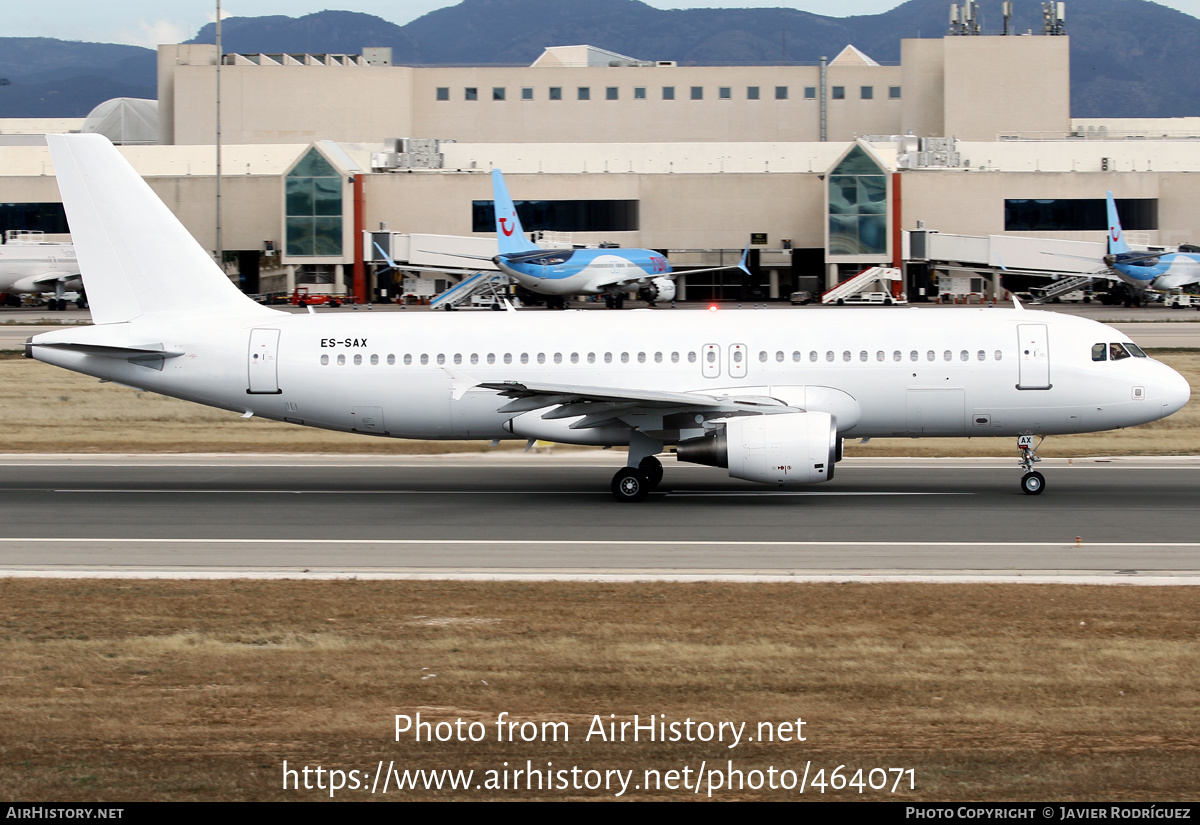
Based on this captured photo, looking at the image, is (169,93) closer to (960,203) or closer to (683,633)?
(960,203)

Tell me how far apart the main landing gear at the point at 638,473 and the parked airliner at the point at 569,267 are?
53.0m

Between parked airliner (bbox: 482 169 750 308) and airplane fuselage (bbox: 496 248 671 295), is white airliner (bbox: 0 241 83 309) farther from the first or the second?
airplane fuselage (bbox: 496 248 671 295)

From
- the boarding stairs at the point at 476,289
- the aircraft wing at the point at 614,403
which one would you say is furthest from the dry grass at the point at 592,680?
the boarding stairs at the point at 476,289

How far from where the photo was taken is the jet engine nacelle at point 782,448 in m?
23.4

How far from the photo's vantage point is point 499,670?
13.6 metres

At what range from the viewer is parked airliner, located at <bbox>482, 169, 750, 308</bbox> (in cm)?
7769

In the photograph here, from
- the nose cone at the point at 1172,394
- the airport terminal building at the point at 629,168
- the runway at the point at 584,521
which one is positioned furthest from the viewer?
the airport terminal building at the point at 629,168

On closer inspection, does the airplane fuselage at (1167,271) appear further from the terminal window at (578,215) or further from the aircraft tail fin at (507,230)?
the aircraft tail fin at (507,230)

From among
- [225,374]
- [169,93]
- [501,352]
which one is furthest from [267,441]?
[169,93]

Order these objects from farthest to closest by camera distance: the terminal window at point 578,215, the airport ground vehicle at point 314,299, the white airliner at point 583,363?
1. the terminal window at point 578,215
2. the airport ground vehicle at point 314,299
3. the white airliner at point 583,363

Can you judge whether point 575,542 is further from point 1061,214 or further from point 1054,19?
point 1054,19

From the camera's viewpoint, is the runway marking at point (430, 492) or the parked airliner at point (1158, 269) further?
the parked airliner at point (1158, 269)

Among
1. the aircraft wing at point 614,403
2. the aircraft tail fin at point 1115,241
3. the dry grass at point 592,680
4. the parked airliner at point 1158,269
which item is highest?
the aircraft tail fin at point 1115,241

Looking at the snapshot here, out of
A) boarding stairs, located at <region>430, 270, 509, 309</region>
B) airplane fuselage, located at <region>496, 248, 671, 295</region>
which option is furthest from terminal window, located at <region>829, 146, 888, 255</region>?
boarding stairs, located at <region>430, 270, 509, 309</region>
